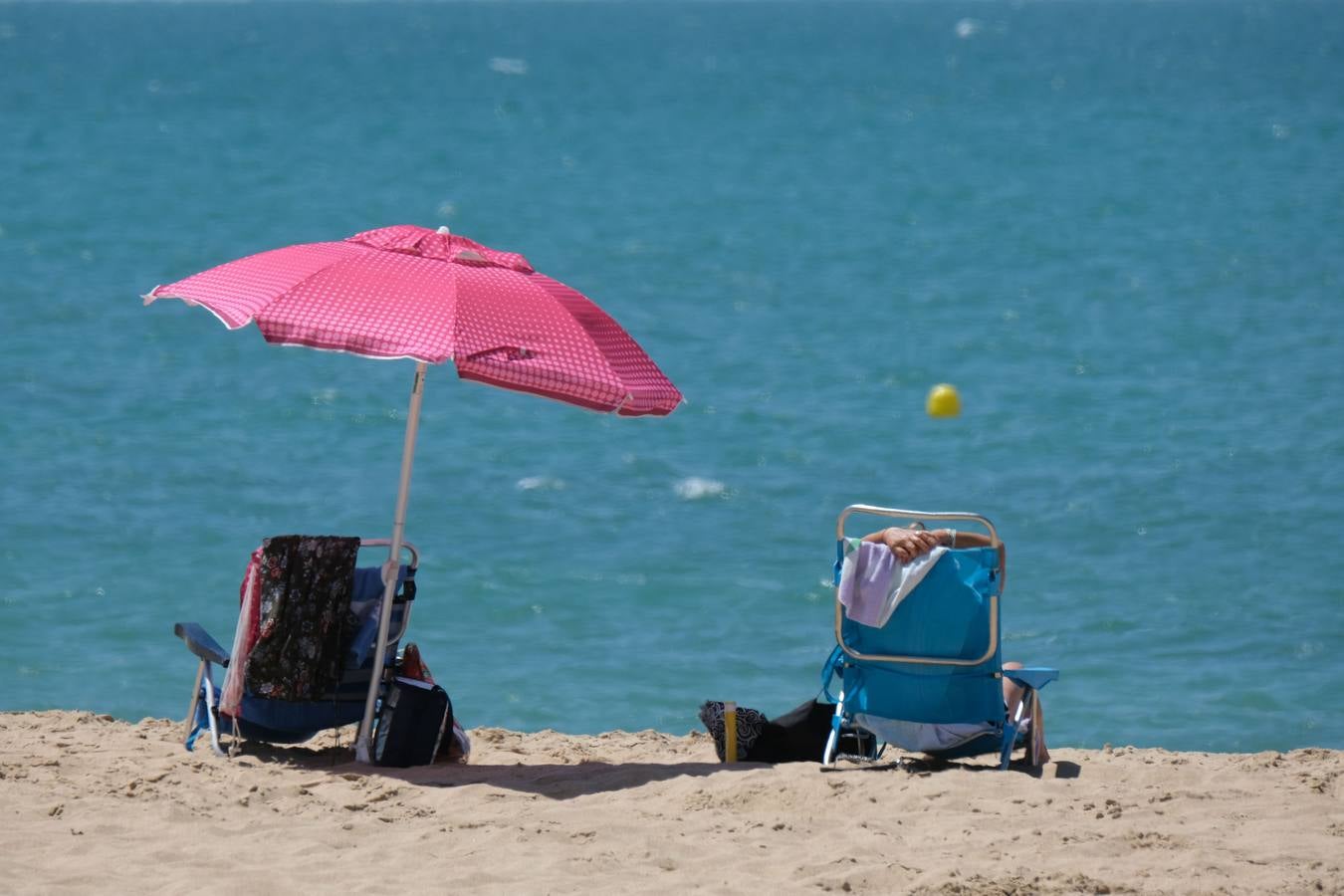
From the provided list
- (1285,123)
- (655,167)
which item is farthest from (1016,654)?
(1285,123)

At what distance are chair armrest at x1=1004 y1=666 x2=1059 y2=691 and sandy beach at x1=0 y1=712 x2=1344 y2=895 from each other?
0.31 meters

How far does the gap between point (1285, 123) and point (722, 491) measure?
31546 mm

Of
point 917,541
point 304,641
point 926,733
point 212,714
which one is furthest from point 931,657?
point 212,714

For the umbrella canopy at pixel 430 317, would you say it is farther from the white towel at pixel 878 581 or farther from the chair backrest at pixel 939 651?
the chair backrest at pixel 939 651

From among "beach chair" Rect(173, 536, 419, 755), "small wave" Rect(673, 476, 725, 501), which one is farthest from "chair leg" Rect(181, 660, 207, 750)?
"small wave" Rect(673, 476, 725, 501)

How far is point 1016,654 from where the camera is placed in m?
10.6

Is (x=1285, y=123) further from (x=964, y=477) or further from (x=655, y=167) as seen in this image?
(x=964, y=477)

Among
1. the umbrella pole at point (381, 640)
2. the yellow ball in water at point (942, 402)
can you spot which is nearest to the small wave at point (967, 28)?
the yellow ball in water at point (942, 402)

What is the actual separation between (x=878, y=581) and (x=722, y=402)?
36.9 ft

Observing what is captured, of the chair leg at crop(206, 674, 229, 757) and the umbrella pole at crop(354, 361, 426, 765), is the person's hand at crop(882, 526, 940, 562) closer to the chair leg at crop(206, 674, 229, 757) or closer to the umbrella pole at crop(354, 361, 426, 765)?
the umbrella pole at crop(354, 361, 426, 765)

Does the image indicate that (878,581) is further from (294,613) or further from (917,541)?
(294,613)

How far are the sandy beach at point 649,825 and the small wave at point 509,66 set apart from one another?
2085 inches

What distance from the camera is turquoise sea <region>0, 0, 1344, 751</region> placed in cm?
1070

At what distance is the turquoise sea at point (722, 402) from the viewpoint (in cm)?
1070
